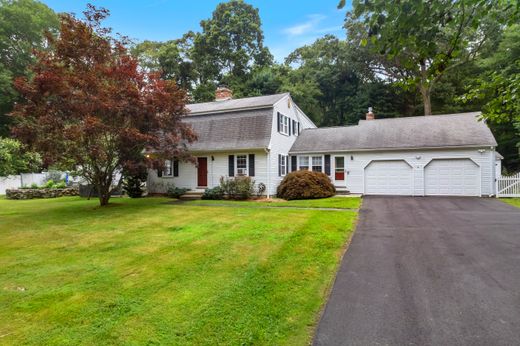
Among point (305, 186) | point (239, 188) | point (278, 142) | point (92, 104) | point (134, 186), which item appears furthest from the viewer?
point (134, 186)

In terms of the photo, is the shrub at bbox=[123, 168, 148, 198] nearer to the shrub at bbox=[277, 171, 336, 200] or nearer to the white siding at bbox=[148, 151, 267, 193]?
the white siding at bbox=[148, 151, 267, 193]

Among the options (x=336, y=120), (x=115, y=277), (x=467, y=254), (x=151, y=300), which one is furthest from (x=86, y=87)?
(x=336, y=120)

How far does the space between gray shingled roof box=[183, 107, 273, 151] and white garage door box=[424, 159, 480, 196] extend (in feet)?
29.7

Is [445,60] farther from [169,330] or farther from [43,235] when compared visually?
[43,235]

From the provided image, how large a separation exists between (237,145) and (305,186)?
172 inches

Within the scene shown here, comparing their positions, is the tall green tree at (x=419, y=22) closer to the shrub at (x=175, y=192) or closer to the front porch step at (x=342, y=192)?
the front porch step at (x=342, y=192)

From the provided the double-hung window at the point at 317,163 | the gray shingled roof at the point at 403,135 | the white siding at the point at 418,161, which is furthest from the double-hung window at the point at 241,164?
the white siding at the point at 418,161

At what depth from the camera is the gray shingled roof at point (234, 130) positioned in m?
16.7

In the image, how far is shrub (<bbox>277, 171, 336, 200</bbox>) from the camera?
51.8 ft

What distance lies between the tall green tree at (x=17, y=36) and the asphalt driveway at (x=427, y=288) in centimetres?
3626

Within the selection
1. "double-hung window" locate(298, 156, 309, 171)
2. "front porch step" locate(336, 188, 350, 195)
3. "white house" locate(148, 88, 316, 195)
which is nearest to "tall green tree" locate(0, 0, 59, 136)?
"white house" locate(148, 88, 316, 195)

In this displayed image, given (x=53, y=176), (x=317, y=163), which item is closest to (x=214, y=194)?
(x=317, y=163)

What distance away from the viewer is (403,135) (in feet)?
59.4

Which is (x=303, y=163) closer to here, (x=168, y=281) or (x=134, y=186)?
(x=134, y=186)
